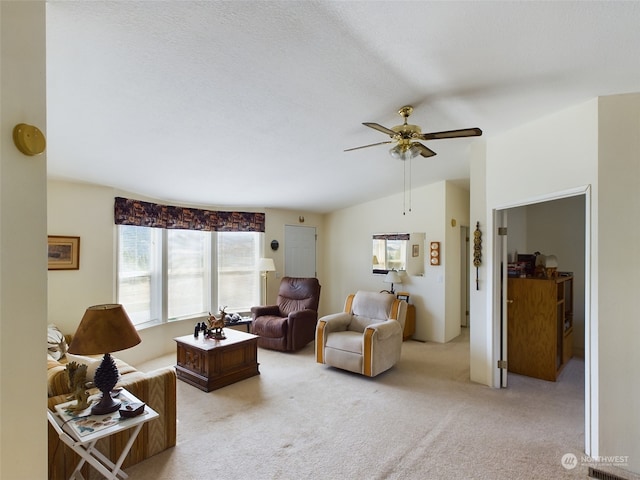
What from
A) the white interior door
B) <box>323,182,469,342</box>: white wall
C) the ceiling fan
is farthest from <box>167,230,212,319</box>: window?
the ceiling fan

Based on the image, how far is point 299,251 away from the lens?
631cm

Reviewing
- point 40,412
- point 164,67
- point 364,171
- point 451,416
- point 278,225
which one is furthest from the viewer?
point 278,225

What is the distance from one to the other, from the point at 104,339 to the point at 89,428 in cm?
47

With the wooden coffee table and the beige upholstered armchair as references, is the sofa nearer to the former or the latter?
the wooden coffee table

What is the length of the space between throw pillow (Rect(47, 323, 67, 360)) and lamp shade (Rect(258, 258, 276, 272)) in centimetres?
279

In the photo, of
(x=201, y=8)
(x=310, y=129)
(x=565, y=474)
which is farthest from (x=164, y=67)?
(x=565, y=474)

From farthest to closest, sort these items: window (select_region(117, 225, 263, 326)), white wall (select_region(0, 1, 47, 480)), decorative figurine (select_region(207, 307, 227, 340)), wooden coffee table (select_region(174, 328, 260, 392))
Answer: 1. window (select_region(117, 225, 263, 326))
2. decorative figurine (select_region(207, 307, 227, 340))
3. wooden coffee table (select_region(174, 328, 260, 392))
4. white wall (select_region(0, 1, 47, 480))

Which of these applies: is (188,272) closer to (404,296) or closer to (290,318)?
(290,318)

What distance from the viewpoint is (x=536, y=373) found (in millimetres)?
3688

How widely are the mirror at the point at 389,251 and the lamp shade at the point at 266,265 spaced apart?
1.84 m

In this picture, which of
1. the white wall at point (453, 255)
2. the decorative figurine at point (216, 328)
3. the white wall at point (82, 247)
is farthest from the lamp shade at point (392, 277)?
the white wall at point (82, 247)

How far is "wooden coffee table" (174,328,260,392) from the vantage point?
3396 mm

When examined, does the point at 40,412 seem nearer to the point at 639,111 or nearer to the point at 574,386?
the point at 639,111

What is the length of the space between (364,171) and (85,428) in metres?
3.70
